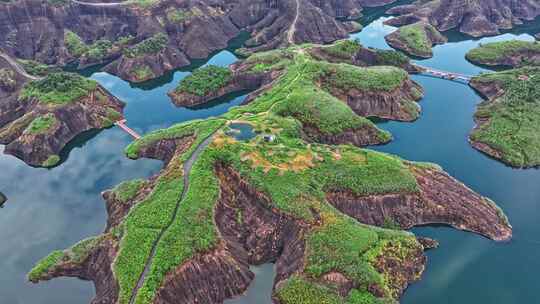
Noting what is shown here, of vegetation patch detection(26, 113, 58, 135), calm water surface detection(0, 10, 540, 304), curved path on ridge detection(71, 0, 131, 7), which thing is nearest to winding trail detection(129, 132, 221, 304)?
calm water surface detection(0, 10, 540, 304)

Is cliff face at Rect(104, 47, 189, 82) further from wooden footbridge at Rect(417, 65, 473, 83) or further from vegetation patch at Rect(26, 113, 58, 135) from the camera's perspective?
wooden footbridge at Rect(417, 65, 473, 83)

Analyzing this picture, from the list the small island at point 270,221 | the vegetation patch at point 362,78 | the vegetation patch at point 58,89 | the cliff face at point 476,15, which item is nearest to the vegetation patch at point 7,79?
the vegetation patch at point 58,89

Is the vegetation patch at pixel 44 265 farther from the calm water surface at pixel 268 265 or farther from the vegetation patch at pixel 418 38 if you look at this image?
the vegetation patch at pixel 418 38

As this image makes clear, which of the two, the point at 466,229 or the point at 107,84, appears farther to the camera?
the point at 107,84

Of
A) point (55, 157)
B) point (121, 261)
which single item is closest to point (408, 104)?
point (121, 261)

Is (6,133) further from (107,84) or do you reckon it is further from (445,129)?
(445,129)

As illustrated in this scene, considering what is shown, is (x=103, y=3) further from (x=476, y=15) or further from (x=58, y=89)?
(x=476, y=15)
